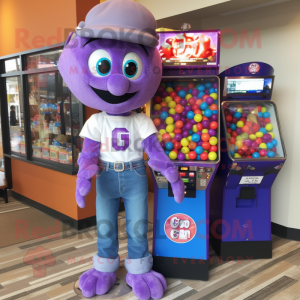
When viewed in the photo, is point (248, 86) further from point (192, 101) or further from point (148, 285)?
point (148, 285)

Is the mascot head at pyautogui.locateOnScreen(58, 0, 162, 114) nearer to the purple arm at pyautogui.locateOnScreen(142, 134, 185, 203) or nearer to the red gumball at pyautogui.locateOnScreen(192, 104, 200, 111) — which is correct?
the purple arm at pyautogui.locateOnScreen(142, 134, 185, 203)

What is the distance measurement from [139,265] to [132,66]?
4.89ft

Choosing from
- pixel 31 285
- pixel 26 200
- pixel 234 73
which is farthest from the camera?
pixel 26 200

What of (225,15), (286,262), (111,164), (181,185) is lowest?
(286,262)

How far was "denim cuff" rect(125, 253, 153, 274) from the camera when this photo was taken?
245 centimetres

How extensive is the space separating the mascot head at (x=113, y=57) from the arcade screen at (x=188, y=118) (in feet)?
1.40

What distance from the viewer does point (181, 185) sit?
2.32 metres

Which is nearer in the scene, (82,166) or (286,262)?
(82,166)

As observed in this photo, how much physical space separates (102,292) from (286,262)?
1.72 m

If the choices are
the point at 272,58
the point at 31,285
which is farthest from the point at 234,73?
the point at 31,285

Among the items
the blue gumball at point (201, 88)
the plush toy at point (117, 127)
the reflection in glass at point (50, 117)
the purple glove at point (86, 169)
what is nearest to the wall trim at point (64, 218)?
the reflection in glass at point (50, 117)

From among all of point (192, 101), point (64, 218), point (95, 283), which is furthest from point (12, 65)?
point (95, 283)

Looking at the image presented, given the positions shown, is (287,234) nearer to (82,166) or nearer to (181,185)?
(181,185)

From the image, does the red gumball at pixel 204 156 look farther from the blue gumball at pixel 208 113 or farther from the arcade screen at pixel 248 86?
the arcade screen at pixel 248 86
